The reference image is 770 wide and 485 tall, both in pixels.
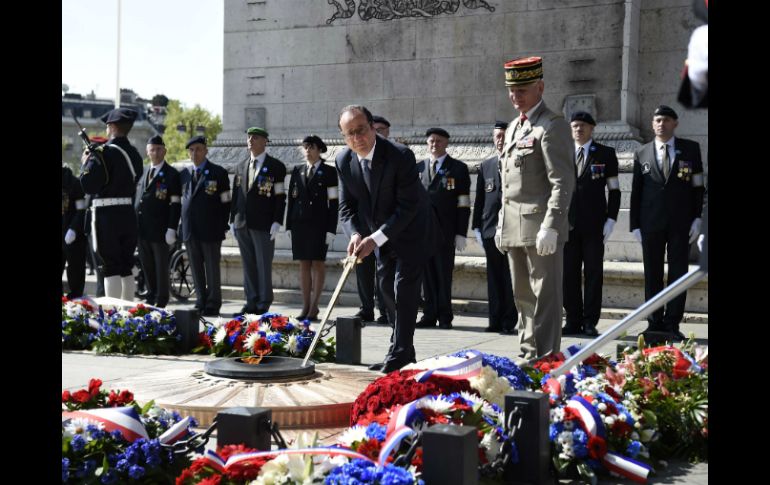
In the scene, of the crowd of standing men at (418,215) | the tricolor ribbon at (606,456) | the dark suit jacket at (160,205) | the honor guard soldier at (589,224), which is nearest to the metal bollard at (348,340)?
the crowd of standing men at (418,215)

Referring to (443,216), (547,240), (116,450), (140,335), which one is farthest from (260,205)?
(116,450)

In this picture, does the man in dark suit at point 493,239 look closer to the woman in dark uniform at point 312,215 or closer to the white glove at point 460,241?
the white glove at point 460,241

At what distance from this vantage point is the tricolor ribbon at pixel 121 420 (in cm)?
372

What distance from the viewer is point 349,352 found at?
701 centimetres

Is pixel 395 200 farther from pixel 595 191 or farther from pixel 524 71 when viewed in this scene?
pixel 595 191

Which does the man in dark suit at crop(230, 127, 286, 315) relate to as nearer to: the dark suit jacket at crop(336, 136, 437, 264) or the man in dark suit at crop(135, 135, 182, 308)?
the man in dark suit at crop(135, 135, 182, 308)

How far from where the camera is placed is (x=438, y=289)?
973 centimetres

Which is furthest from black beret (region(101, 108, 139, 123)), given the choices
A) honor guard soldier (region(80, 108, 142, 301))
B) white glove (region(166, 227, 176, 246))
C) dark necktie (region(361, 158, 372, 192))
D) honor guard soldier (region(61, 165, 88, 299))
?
dark necktie (region(361, 158, 372, 192))

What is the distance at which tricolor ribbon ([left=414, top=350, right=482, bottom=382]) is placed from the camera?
4.39m

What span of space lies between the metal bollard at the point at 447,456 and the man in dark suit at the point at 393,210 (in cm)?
305

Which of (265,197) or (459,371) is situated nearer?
(459,371)

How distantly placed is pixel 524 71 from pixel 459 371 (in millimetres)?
2525
